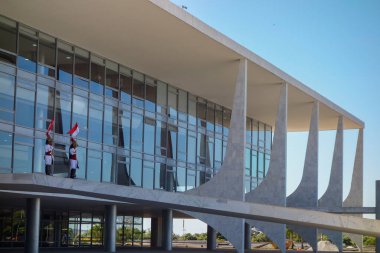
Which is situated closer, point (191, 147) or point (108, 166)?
point (108, 166)

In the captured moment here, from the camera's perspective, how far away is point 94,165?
93.9 feet

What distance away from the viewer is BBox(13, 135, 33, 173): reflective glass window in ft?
81.2

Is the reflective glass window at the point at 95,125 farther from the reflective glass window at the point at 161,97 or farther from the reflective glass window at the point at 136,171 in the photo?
the reflective glass window at the point at 161,97

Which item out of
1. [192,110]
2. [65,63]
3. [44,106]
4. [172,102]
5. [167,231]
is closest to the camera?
[44,106]

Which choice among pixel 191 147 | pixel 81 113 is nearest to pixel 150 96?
pixel 191 147

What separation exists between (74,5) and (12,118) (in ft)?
15.2

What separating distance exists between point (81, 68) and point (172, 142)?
7397 millimetres

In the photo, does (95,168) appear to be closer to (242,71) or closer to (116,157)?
(116,157)

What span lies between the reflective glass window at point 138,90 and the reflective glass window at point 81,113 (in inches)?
141

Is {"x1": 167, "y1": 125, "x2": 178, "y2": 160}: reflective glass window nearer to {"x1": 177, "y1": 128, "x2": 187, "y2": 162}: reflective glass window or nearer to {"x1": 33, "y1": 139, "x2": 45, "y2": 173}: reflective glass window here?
{"x1": 177, "y1": 128, "x2": 187, "y2": 162}: reflective glass window

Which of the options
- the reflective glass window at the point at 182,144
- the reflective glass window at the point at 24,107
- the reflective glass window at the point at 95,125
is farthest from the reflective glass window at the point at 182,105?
the reflective glass window at the point at 24,107

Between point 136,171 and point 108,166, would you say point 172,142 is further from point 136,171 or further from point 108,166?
point 108,166

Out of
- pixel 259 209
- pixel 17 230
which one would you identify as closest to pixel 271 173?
pixel 259 209


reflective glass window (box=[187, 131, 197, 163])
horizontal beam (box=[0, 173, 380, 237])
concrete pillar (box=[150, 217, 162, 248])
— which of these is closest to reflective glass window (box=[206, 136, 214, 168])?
reflective glass window (box=[187, 131, 197, 163])
